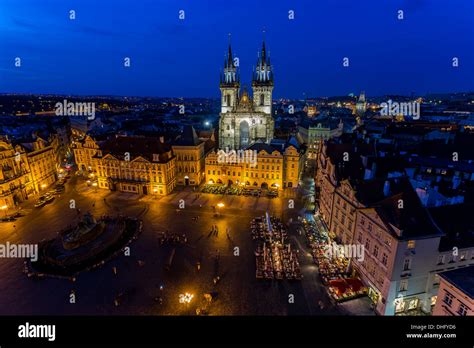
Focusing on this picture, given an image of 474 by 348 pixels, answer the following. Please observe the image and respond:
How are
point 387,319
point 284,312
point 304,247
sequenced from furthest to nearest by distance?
1. point 304,247
2. point 284,312
3. point 387,319

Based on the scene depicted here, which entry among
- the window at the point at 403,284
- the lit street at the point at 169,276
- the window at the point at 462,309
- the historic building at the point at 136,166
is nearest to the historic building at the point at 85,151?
the historic building at the point at 136,166

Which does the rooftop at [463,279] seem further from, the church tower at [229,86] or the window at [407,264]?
the church tower at [229,86]

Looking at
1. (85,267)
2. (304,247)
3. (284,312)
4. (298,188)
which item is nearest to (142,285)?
(85,267)

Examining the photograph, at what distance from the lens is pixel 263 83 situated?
8900 cm

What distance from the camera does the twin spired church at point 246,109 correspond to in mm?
87438

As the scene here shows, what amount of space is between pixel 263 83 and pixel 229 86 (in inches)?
433

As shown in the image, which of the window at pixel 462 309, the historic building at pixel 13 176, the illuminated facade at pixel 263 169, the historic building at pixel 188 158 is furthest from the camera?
the historic building at pixel 188 158

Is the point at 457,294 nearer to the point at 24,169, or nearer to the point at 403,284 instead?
the point at 403,284

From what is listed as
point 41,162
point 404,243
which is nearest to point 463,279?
point 404,243

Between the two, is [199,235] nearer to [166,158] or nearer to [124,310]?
[124,310]

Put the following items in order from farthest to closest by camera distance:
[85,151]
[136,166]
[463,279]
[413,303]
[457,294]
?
[85,151]
[136,166]
[413,303]
[463,279]
[457,294]

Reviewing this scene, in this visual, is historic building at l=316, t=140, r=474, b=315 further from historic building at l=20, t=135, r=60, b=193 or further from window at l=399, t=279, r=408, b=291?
historic building at l=20, t=135, r=60, b=193

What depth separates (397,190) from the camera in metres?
33.7

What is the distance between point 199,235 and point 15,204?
41428mm
